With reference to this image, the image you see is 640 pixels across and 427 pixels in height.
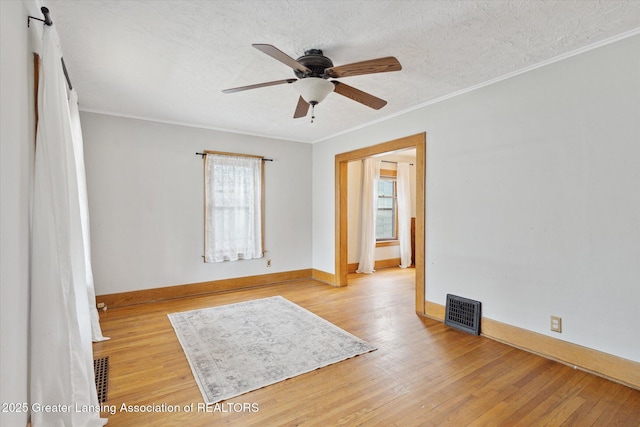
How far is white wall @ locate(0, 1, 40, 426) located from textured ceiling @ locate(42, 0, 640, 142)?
63 centimetres

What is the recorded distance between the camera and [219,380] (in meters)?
2.28

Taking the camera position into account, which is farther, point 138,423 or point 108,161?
point 108,161

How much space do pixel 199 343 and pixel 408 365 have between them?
1.89 metres

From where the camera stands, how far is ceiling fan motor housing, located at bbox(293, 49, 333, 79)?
7.57 ft

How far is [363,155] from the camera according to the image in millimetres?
4562

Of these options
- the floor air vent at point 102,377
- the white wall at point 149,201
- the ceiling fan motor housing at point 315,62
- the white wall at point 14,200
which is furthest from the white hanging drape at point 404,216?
the white wall at point 14,200

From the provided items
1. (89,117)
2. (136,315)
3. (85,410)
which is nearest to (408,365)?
(85,410)

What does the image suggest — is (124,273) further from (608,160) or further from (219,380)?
(608,160)

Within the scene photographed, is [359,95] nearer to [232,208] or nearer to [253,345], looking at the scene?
[253,345]

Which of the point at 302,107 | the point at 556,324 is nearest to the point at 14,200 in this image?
the point at 302,107

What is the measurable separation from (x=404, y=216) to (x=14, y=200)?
6.35 meters

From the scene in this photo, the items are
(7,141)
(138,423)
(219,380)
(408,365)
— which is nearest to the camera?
(7,141)

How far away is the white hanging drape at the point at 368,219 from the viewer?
622 centimetres

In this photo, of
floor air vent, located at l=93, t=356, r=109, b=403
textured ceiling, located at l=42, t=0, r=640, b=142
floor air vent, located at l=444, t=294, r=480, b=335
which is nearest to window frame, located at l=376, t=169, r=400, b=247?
floor air vent, located at l=444, t=294, r=480, b=335
